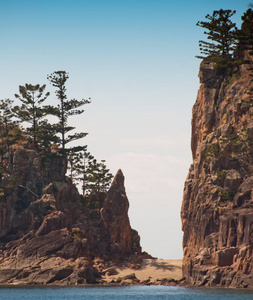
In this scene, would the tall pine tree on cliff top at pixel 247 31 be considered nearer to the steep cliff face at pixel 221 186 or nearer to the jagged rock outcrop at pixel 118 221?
the steep cliff face at pixel 221 186

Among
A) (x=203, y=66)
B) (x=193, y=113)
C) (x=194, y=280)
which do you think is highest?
(x=203, y=66)

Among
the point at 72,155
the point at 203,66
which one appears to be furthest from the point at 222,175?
the point at 72,155

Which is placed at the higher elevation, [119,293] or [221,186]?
[221,186]

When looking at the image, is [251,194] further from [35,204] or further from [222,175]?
[35,204]

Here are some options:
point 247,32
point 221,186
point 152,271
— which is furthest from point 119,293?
point 247,32

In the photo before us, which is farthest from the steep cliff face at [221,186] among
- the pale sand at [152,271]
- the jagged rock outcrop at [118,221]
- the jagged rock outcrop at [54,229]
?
the jagged rock outcrop at [54,229]

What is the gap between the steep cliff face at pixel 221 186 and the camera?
7888cm

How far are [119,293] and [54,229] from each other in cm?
2035

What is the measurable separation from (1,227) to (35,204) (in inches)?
298

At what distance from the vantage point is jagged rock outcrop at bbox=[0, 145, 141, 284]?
9038 cm

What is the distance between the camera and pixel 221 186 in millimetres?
86188

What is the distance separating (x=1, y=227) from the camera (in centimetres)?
10188

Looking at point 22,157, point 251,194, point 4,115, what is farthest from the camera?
point 4,115

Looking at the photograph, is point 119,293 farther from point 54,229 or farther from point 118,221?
point 118,221
